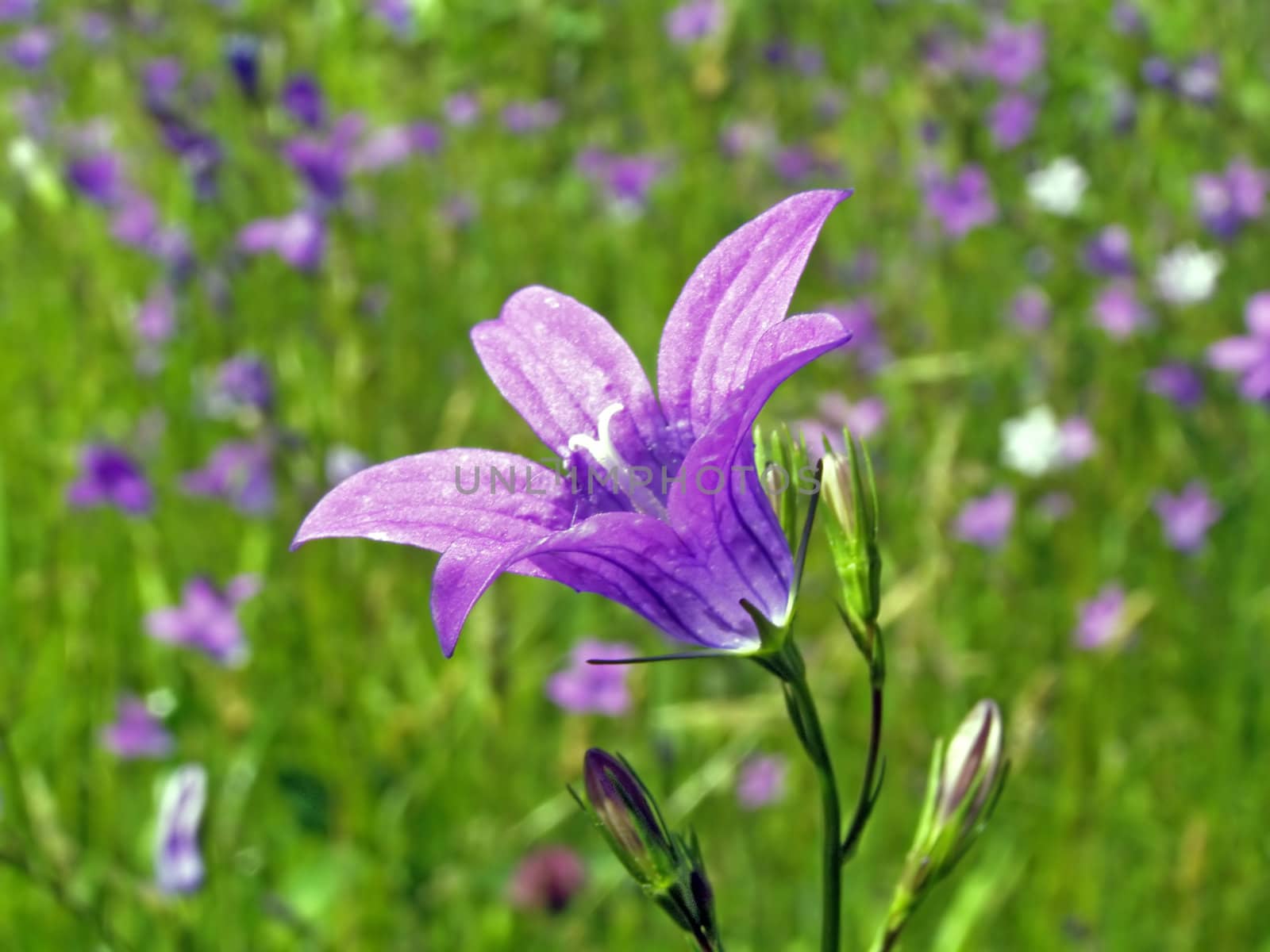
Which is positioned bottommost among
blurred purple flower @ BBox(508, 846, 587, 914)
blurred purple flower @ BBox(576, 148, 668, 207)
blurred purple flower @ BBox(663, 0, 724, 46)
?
blurred purple flower @ BBox(508, 846, 587, 914)

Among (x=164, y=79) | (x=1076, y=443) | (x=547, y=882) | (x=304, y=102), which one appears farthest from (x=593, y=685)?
(x=164, y=79)

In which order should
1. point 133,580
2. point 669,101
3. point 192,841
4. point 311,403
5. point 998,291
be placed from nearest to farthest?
point 192,841, point 311,403, point 133,580, point 998,291, point 669,101

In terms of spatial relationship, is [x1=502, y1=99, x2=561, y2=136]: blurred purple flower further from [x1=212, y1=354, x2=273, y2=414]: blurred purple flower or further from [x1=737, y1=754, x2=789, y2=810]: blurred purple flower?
[x1=737, y1=754, x2=789, y2=810]: blurred purple flower

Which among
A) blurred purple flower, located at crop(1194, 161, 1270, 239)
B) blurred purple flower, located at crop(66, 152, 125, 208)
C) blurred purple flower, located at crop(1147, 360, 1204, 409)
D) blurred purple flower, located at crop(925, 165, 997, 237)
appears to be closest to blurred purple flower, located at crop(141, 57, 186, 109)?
blurred purple flower, located at crop(66, 152, 125, 208)

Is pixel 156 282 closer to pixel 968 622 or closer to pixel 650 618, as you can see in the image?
pixel 968 622

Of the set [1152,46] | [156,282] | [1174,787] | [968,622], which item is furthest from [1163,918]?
[156,282]

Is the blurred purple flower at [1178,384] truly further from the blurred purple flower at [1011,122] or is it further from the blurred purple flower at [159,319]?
the blurred purple flower at [159,319]

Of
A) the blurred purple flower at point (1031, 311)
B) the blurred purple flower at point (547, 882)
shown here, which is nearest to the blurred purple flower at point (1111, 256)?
the blurred purple flower at point (1031, 311)
